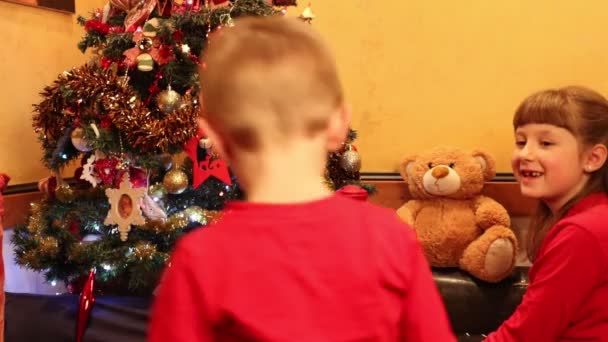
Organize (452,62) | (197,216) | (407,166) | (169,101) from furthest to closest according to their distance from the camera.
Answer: (452,62), (407,166), (197,216), (169,101)

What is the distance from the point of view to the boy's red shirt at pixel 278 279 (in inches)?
24.4

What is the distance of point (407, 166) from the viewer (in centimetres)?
213

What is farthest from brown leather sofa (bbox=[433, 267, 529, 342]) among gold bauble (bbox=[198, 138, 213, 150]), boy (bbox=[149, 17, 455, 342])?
boy (bbox=[149, 17, 455, 342])

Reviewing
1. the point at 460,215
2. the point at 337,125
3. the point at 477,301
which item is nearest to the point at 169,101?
the point at 337,125

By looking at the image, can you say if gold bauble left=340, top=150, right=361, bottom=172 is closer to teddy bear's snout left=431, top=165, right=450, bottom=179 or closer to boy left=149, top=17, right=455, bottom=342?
teddy bear's snout left=431, top=165, right=450, bottom=179

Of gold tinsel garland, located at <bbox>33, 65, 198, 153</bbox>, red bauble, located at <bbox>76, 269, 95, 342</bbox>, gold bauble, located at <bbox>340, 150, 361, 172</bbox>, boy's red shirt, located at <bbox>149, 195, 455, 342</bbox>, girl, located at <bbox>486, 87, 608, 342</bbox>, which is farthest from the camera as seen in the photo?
gold bauble, located at <bbox>340, 150, 361, 172</bbox>

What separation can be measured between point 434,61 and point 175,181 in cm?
119

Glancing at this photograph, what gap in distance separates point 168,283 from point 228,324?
3.2 inches

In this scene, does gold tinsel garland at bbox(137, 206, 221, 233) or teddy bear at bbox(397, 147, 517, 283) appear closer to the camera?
gold tinsel garland at bbox(137, 206, 221, 233)

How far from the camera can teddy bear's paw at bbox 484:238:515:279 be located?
6.14 feet

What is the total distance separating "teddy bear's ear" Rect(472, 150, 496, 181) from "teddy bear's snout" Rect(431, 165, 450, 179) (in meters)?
0.15

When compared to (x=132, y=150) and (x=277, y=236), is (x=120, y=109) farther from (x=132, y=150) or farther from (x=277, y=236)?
(x=277, y=236)

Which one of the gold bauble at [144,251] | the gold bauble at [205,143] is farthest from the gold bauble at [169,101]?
the gold bauble at [144,251]

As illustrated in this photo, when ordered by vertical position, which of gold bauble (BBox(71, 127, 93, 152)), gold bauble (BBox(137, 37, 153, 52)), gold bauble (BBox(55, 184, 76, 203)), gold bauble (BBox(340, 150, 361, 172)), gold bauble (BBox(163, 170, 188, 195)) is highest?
gold bauble (BBox(137, 37, 153, 52))
